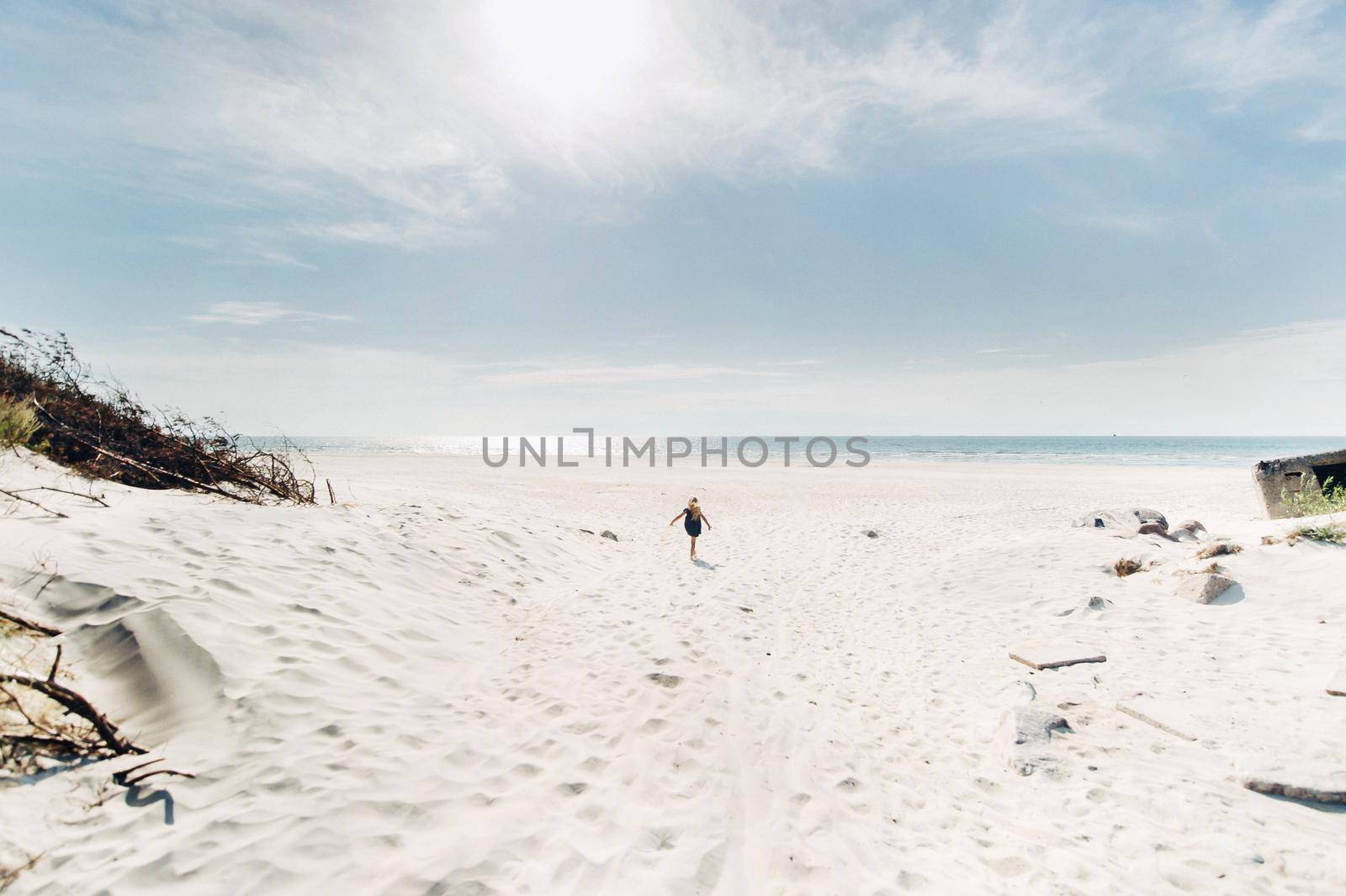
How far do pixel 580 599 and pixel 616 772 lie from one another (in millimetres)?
5086

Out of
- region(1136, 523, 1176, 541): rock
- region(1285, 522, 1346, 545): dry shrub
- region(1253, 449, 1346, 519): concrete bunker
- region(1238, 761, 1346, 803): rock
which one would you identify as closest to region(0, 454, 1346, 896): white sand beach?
region(1238, 761, 1346, 803): rock

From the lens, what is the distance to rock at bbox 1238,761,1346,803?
4.07 metres

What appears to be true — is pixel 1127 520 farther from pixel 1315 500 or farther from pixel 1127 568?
pixel 1127 568

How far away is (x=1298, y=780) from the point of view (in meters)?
4.21

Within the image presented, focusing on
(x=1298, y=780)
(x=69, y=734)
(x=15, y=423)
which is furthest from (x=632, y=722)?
(x=15, y=423)

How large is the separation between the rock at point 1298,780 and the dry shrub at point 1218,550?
7340 millimetres

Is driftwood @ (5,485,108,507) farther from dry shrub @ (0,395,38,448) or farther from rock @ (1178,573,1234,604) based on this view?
rock @ (1178,573,1234,604)

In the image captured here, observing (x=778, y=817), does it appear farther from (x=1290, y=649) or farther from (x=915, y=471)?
(x=915, y=471)

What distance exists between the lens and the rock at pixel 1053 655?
7.08 metres

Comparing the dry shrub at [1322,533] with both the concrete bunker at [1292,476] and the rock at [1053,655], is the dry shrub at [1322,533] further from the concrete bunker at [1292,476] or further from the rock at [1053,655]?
the rock at [1053,655]

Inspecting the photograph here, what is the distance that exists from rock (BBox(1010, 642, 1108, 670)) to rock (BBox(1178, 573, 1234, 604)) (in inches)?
117

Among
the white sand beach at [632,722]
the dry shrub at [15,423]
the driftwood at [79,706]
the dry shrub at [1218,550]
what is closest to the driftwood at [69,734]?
the driftwood at [79,706]

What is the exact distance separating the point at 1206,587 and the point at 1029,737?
6305mm

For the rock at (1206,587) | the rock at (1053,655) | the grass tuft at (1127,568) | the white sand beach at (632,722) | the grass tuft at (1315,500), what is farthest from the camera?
the grass tuft at (1315,500)
